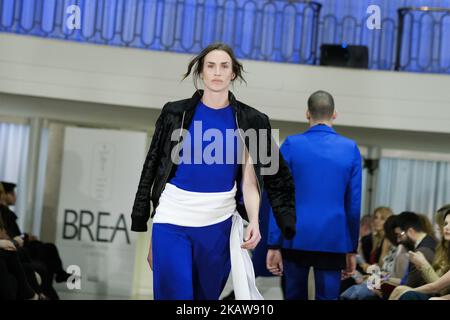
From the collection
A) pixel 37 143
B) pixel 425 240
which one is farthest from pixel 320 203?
pixel 37 143

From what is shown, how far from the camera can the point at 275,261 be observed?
5309 millimetres

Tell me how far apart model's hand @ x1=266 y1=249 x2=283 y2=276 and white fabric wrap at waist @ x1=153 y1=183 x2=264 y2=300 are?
3.81 ft

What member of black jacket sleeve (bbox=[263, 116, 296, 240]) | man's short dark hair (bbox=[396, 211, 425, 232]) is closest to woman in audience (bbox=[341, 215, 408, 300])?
man's short dark hair (bbox=[396, 211, 425, 232])

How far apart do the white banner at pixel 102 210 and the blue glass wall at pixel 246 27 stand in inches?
44.4

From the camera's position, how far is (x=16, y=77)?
9844 millimetres

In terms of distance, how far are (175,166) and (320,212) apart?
140 centimetres

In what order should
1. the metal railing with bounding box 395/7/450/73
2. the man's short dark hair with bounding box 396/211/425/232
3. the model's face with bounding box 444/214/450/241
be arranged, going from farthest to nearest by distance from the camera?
the metal railing with bounding box 395/7/450/73
the man's short dark hair with bounding box 396/211/425/232
the model's face with bounding box 444/214/450/241

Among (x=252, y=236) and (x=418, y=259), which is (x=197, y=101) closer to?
(x=252, y=236)

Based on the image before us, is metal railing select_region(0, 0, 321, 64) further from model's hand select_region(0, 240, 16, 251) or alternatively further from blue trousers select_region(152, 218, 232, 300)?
blue trousers select_region(152, 218, 232, 300)

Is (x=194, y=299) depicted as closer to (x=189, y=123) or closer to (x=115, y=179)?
(x=189, y=123)

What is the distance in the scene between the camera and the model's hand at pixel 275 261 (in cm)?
531

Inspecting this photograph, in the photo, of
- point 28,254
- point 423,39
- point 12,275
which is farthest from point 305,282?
point 423,39

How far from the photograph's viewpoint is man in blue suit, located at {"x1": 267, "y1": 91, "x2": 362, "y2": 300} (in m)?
5.31

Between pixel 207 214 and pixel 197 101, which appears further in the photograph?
pixel 197 101
